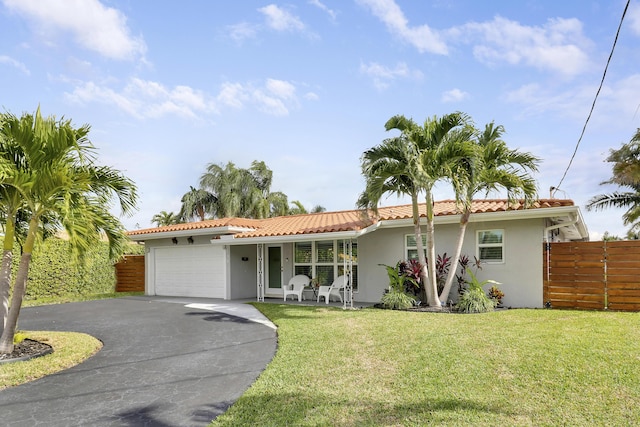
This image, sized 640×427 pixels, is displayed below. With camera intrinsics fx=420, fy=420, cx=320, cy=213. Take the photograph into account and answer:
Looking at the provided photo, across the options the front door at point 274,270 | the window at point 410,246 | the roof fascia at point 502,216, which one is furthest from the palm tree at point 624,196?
the front door at point 274,270

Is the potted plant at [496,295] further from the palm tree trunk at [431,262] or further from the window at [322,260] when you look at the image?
the window at [322,260]

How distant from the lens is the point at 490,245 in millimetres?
13375

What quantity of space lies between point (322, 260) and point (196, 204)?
23.7 m

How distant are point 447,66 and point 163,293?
15141 millimetres

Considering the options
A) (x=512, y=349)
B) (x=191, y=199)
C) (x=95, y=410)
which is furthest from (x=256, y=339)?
(x=191, y=199)

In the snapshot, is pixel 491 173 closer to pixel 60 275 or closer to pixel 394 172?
pixel 394 172

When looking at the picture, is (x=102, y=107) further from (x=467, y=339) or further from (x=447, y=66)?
(x=467, y=339)

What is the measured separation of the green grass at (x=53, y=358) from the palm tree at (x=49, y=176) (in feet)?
2.81

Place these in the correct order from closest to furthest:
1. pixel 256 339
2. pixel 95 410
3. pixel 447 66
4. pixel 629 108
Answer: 1. pixel 95 410
2. pixel 256 339
3. pixel 629 108
4. pixel 447 66

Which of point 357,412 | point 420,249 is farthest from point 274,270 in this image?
point 357,412

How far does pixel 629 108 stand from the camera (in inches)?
497

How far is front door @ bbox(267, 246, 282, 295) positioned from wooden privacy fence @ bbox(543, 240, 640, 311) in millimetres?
9504

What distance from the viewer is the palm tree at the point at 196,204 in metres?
36.6

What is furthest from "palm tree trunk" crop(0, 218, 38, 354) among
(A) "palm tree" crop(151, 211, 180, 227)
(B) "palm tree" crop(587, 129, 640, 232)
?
(A) "palm tree" crop(151, 211, 180, 227)
